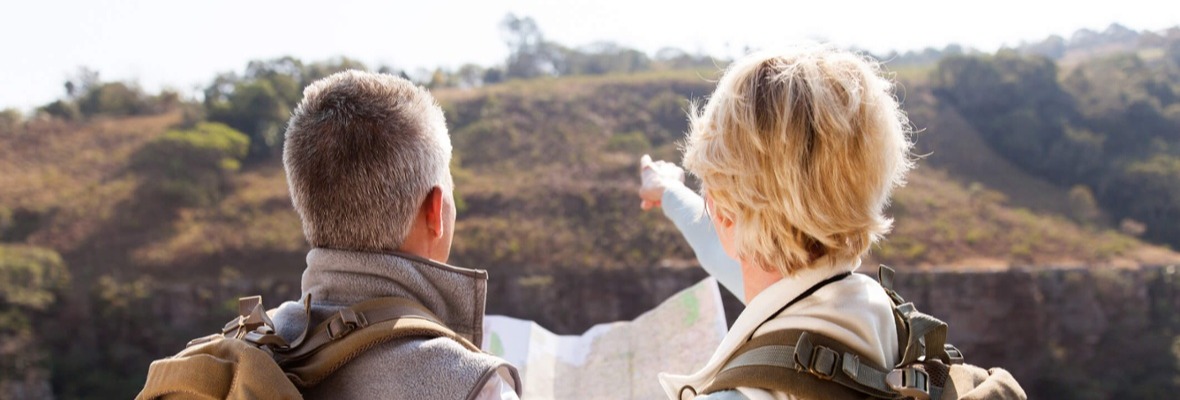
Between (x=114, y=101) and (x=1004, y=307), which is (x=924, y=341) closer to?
(x=1004, y=307)

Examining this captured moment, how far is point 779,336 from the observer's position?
1.20 meters

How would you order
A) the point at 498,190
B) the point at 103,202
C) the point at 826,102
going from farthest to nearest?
the point at 498,190, the point at 103,202, the point at 826,102

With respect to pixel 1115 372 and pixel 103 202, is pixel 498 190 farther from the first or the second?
pixel 1115 372

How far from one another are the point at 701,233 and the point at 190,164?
81.9 feet

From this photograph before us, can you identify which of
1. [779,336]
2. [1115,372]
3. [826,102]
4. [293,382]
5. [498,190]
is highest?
[826,102]

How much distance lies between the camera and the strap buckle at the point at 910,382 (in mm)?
1117

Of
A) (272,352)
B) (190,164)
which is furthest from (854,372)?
(190,164)

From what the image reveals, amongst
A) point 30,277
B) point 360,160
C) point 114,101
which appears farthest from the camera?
point 114,101

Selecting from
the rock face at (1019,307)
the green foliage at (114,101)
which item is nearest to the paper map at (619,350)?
the rock face at (1019,307)

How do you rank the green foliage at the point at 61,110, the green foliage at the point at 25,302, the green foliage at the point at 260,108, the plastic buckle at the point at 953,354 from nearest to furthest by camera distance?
the plastic buckle at the point at 953,354, the green foliage at the point at 25,302, the green foliage at the point at 260,108, the green foliage at the point at 61,110

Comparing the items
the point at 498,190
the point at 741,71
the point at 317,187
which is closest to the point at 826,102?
the point at 741,71

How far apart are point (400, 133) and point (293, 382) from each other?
1.30ft

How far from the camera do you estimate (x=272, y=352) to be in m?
1.32

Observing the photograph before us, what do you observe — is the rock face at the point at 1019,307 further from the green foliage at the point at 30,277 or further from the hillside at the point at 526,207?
the green foliage at the point at 30,277
